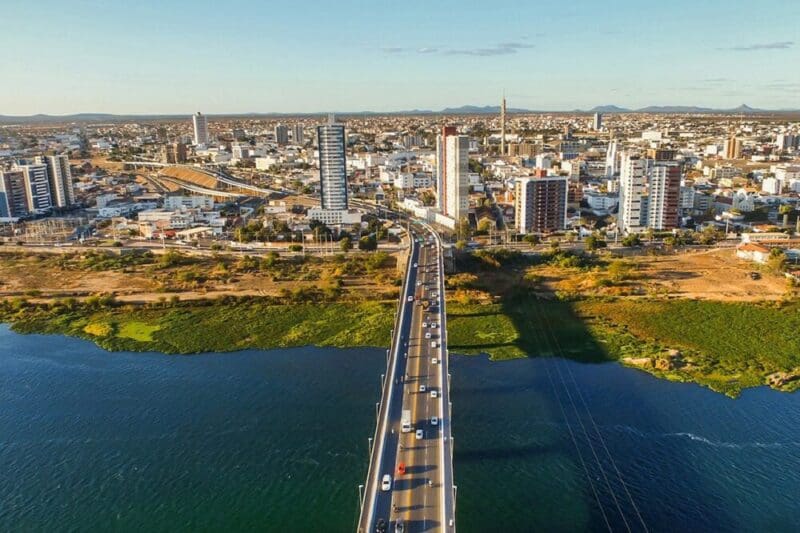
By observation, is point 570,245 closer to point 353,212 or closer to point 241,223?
point 353,212

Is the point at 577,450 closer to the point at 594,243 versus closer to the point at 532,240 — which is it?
the point at 594,243

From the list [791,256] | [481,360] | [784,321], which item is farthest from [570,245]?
[481,360]

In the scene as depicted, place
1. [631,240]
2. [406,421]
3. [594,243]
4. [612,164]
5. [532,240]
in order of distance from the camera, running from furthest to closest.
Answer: [612,164] < [532,240] < [631,240] < [594,243] < [406,421]

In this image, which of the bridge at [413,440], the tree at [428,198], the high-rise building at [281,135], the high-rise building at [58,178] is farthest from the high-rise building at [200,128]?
the bridge at [413,440]

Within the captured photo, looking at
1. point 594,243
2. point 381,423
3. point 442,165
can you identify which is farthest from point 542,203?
point 381,423

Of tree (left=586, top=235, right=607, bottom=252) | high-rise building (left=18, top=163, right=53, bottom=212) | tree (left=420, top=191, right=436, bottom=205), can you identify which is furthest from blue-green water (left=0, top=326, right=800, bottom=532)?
high-rise building (left=18, top=163, right=53, bottom=212)

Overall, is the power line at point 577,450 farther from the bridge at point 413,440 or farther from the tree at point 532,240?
the tree at point 532,240
